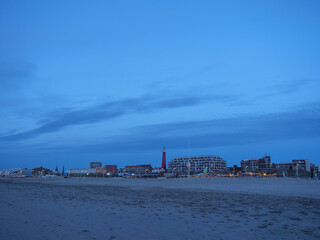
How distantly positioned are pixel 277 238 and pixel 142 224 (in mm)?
4388

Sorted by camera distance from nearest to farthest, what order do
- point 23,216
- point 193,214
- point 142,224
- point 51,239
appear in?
point 51,239 → point 142,224 → point 23,216 → point 193,214

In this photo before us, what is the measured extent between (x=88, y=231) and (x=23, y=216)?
13.5ft

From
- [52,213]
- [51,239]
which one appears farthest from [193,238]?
[52,213]

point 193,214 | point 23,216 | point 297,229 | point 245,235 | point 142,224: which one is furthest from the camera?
point 193,214

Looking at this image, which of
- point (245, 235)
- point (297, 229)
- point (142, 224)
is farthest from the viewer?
point (142, 224)

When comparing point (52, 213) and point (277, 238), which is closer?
point (277, 238)

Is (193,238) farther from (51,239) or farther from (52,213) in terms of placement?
(52,213)

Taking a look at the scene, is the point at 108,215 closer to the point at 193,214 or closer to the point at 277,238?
the point at 193,214

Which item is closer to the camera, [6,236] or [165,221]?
[6,236]

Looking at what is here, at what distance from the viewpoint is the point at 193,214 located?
11.3m

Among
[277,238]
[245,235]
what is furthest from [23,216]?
[277,238]

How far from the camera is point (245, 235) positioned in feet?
25.2

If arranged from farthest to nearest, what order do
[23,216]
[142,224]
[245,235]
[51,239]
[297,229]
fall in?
[23,216]
[142,224]
[297,229]
[245,235]
[51,239]

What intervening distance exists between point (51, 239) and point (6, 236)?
134cm
